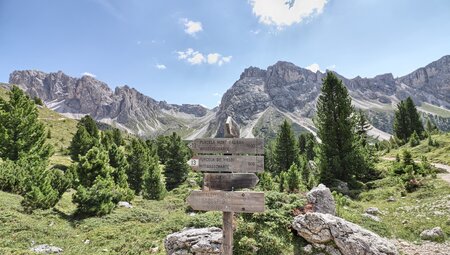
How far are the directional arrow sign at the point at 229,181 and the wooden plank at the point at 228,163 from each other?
15 centimetres

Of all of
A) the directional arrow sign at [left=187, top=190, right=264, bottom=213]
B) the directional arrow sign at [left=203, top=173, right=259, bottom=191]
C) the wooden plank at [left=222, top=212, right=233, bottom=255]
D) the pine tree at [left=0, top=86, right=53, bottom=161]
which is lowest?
the wooden plank at [left=222, top=212, right=233, bottom=255]

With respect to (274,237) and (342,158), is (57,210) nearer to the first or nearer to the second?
(274,237)

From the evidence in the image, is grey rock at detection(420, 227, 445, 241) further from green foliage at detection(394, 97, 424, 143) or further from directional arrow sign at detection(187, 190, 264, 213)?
green foliage at detection(394, 97, 424, 143)

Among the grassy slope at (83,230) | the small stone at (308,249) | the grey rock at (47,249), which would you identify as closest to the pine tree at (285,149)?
the grassy slope at (83,230)

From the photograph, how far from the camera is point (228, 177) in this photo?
7742 mm

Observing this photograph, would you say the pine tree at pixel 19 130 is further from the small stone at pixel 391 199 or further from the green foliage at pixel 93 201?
the small stone at pixel 391 199

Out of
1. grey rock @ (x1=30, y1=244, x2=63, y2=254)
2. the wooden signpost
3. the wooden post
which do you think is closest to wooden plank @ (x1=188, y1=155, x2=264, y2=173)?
the wooden signpost

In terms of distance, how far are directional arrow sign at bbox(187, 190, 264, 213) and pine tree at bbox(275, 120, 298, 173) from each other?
4043 cm

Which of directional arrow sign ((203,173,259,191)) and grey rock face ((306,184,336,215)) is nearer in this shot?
directional arrow sign ((203,173,259,191))

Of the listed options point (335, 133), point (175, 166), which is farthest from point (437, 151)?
point (175, 166)

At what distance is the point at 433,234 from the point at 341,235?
208 inches

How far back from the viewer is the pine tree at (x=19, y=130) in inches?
1103

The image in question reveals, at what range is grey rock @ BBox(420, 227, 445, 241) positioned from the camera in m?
11.3

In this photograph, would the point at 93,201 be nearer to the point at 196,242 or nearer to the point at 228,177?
the point at 196,242
